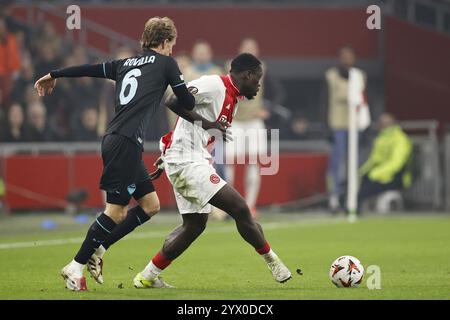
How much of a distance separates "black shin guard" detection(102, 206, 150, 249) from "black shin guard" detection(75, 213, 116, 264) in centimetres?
42

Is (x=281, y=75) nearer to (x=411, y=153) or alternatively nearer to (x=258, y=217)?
(x=411, y=153)

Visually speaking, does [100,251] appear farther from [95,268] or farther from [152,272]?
[152,272]

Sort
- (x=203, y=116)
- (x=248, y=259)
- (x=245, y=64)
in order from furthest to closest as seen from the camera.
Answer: (x=248, y=259) → (x=245, y=64) → (x=203, y=116)

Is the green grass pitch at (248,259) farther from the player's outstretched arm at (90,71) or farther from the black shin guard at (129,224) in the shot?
the player's outstretched arm at (90,71)

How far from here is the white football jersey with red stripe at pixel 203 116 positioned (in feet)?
33.9

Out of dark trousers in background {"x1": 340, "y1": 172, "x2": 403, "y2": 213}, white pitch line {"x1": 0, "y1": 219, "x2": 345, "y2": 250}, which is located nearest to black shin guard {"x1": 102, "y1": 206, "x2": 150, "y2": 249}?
white pitch line {"x1": 0, "y1": 219, "x2": 345, "y2": 250}

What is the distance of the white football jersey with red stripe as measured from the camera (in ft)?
33.9

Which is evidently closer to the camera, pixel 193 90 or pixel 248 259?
pixel 193 90

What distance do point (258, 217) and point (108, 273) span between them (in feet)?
30.1

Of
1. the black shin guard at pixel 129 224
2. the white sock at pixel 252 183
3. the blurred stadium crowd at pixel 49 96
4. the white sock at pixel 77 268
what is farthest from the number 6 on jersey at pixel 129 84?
the blurred stadium crowd at pixel 49 96

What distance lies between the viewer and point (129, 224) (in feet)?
35.1

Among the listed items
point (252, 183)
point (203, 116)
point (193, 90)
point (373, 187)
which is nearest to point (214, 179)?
point (203, 116)

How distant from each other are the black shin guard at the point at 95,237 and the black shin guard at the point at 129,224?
0.42m

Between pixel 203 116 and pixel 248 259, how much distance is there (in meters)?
3.42
